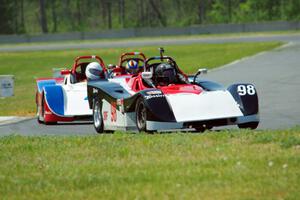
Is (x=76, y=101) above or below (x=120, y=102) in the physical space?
below

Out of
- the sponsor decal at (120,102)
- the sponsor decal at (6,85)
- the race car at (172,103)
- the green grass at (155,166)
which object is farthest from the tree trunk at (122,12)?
the green grass at (155,166)

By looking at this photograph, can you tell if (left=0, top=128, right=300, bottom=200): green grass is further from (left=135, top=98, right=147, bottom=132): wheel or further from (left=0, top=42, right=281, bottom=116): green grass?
(left=0, top=42, right=281, bottom=116): green grass

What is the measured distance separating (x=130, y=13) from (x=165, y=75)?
111 metres

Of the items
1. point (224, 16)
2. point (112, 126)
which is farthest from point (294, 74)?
point (224, 16)

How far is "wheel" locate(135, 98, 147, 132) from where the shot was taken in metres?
15.0

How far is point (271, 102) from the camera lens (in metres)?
22.1

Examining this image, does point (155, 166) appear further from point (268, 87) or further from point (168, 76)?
point (268, 87)

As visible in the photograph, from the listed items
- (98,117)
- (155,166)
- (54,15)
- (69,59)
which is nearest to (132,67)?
(98,117)

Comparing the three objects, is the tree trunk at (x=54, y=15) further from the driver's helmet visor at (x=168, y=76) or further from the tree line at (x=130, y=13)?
the driver's helmet visor at (x=168, y=76)

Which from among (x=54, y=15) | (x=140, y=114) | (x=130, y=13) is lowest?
(x=130, y=13)

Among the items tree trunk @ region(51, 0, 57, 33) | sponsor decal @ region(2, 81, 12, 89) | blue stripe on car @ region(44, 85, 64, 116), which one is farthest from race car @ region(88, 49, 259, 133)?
tree trunk @ region(51, 0, 57, 33)

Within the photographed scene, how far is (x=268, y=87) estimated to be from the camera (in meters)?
27.0

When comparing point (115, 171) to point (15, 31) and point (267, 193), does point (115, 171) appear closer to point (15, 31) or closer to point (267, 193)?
point (267, 193)

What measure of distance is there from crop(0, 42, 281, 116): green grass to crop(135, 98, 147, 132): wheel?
38.3 ft
